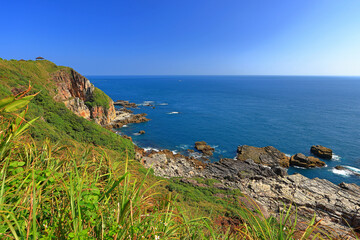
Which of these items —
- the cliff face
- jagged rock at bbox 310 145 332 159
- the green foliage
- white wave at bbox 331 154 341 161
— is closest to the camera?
white wave at bbox 331 154 341 161

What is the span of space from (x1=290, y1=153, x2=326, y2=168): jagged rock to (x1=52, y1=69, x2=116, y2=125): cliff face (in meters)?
48.7

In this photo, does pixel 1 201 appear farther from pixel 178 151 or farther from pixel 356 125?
pixel 356 125

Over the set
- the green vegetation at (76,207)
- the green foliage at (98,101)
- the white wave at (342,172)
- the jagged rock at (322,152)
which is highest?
the green vegetation at (76,207)

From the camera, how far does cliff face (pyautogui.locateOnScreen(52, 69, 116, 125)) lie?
45.0 m

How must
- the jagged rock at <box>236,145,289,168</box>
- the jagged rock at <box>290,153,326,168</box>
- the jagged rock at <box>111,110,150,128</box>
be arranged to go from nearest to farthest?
the jagged rock at <box>290,153,326,168</box>, the jagged rock at <box>236,145,289,168</box>, the jagged rock at <box>111,110,150,128</box>

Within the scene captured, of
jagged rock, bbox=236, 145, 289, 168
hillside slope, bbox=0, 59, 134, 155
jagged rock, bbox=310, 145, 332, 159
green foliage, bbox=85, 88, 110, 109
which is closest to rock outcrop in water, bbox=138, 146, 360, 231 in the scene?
jagged rock, bbox=236, 145, 289, 168

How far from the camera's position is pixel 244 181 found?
89.7 feet

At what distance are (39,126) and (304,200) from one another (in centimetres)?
3319

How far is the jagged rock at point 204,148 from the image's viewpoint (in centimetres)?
3834

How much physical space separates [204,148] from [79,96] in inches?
1564

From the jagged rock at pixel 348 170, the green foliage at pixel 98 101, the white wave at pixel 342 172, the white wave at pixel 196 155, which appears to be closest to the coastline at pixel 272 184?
the white wave at pixel 196 155

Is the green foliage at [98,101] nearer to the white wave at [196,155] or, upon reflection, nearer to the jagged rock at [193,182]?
the white wave at [196,155]

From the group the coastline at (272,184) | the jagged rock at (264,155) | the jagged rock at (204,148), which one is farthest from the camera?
the jagged rock at (204,148)

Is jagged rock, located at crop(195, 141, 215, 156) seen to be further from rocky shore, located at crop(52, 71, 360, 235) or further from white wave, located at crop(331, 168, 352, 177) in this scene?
white wave, located at crop(331, 168, 352, 177)
